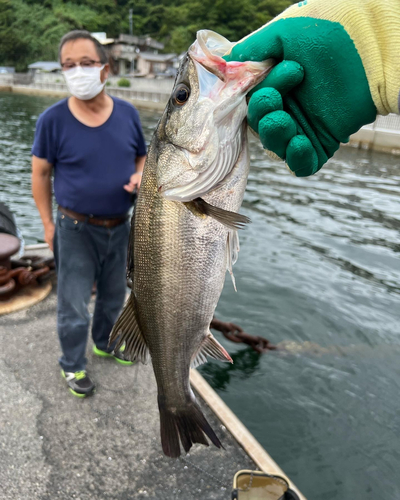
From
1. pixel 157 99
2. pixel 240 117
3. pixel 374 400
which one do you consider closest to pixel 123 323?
pixel 240 117

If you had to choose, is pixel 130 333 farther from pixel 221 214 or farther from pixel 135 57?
pixel 135 57

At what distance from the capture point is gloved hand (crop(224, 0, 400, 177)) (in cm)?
178

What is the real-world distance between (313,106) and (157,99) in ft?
149

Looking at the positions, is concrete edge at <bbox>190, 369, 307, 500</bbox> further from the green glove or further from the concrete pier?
the green glove

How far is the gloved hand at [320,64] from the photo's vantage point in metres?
1.78

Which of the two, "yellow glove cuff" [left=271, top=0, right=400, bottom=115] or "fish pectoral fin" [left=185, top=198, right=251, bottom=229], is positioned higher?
"yellow glove cuff" [left=271, top=0, right=400, bottom=115]

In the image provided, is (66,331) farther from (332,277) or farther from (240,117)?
(332,277)

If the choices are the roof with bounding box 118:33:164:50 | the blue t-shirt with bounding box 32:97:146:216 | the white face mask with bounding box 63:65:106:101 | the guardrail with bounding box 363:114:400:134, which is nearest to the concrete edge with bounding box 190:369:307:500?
the blue t-shirt with bounding box 32:97:146:216

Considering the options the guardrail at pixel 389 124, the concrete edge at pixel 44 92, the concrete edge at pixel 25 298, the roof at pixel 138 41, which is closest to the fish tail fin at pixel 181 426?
the concrete edge at pixel 25 298

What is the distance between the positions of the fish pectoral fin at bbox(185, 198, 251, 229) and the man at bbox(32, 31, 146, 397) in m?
1.73

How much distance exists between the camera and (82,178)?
3516mm

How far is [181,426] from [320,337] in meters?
4.01

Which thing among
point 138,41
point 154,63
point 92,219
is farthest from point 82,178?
point 138,41

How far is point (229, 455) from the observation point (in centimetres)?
318
